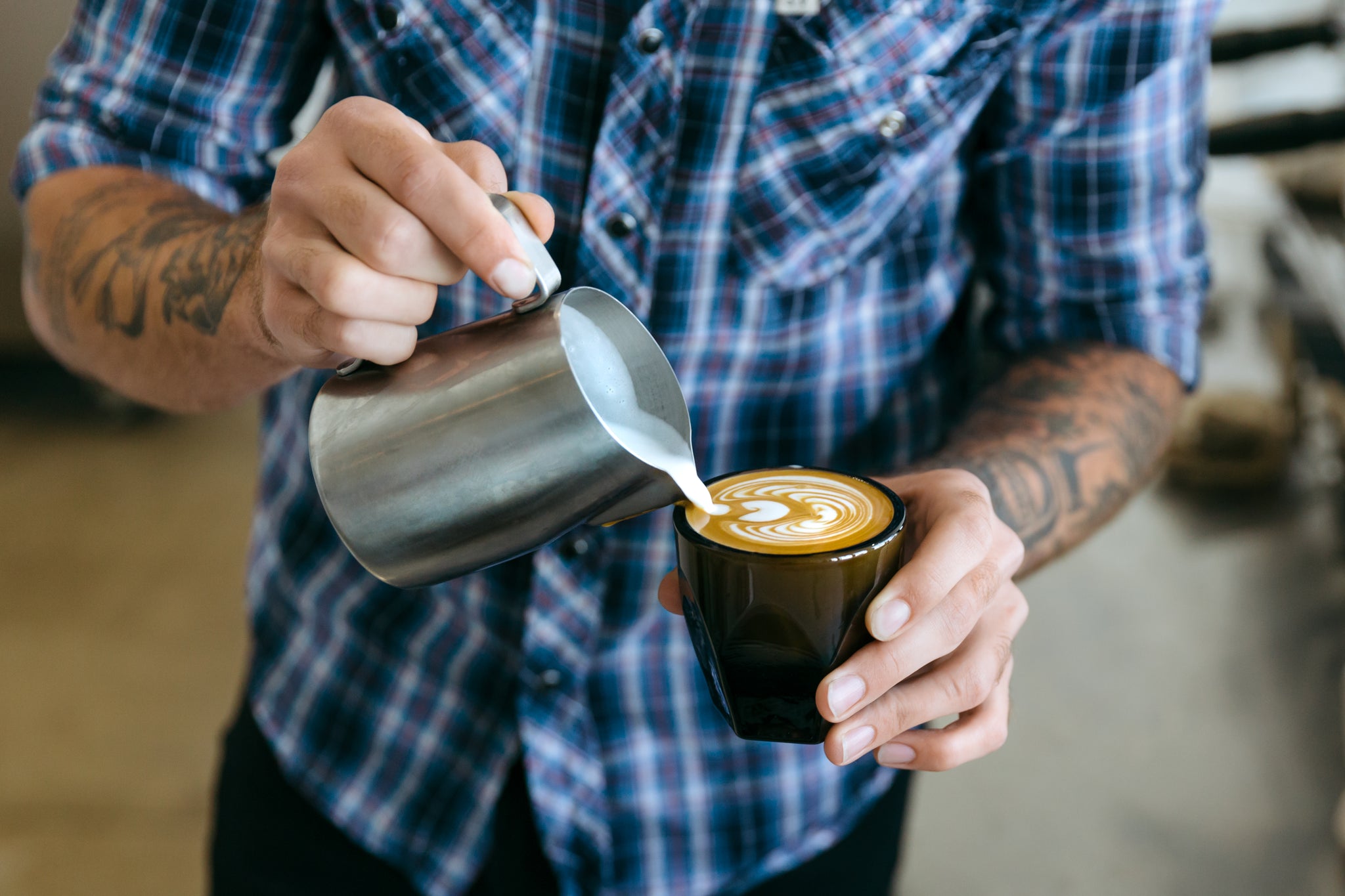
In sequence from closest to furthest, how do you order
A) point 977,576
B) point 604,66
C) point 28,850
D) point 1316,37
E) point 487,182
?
point 487,182, point 977,576, point 604,66, point 28,850, point 1316,37

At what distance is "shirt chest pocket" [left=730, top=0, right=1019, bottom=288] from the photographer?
949 millimetres

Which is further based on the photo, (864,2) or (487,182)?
(864,2)

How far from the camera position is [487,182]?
66 cm

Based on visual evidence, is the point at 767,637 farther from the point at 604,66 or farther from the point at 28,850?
the point at 28,850

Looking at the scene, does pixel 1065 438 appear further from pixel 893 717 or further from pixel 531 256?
pixel 531 256

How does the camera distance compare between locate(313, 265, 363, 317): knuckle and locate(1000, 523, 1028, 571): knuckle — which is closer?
locate(313, 265, 363, 317): knuckle

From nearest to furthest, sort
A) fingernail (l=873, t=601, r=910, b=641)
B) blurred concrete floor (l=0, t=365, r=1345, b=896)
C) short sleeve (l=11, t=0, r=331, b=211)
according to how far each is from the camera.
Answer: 1. fingernail (l=873, t=601, r=910, b=641)
2. short sleeve (l=11, t=0, r=331, b=211)
3. blurred concrete floor (l=0, t=365, r=1345, b=896)

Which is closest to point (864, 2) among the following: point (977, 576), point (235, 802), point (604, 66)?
point (604, 66)

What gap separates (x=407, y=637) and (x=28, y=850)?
2004mm

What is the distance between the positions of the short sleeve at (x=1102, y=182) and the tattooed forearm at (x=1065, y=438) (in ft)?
0.13

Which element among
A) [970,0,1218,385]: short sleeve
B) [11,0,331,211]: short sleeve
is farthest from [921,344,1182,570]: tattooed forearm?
[11,0,331,211]: short sleeve

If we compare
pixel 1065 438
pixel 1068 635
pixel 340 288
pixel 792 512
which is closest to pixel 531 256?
pixel 340 288

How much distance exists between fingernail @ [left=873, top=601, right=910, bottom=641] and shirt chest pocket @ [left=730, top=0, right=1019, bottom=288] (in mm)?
365

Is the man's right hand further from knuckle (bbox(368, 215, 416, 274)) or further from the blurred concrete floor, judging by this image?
the blurred concrete floor
